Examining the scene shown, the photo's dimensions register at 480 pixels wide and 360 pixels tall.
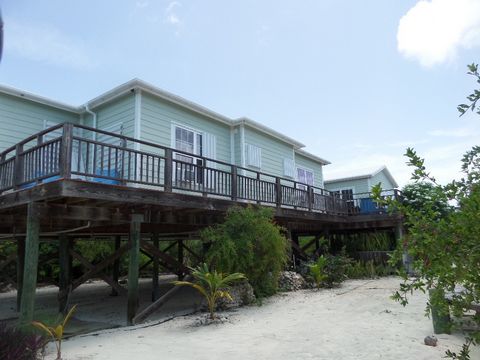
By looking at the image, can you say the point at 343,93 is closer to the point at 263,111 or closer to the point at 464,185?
the point at 263,111

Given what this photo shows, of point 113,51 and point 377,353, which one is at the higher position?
point 113,51

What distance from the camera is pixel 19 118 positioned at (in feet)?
38.5

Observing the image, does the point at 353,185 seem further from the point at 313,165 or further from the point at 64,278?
the point at 64,278

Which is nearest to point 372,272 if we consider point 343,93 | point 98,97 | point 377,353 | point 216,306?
point 343,93

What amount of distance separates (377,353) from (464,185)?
11.1 ft

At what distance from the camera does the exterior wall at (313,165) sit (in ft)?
66.6

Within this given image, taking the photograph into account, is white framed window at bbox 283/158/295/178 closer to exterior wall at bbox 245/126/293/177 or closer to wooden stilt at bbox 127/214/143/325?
exterior wall at bbox 245/126/293/177

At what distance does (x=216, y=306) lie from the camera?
9180 millimetres

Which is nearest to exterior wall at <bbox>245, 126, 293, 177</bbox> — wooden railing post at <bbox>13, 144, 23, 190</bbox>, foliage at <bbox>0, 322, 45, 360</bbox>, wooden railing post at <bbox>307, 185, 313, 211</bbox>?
wooden railing post at <bbox>307, 185, 313, 211</bbox>

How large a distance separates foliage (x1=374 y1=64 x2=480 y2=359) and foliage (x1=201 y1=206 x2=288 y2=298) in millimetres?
6903

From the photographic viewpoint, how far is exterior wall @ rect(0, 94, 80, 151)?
1140 centimetres

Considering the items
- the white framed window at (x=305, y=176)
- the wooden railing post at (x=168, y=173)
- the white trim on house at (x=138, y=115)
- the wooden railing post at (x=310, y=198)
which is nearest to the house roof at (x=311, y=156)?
the white framed window at (x=305, y=176)

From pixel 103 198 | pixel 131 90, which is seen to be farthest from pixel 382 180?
pixel 103 198

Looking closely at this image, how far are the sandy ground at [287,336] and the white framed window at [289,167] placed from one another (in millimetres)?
9009
